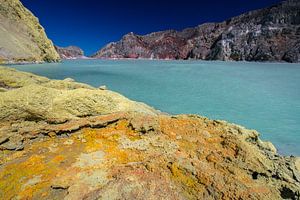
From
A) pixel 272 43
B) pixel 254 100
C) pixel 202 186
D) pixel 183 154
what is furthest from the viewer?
pixel 272 43

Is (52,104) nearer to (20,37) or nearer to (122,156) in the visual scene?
(122,156)

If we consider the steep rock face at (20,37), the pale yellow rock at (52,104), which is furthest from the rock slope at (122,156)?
the steep rock face at (20,37)

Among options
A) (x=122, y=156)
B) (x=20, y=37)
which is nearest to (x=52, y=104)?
(x=122, y=156)

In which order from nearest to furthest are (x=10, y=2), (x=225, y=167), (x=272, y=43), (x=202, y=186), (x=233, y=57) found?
1. (x=202, y=186)
2. (x=225, y=167)
3. (x=10, y=2)
4. (x=272, y=43)
5. (x=233, y=57)

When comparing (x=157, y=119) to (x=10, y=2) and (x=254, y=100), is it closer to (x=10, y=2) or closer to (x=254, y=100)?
(x=254, y=100)

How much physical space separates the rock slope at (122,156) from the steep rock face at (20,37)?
6266cm

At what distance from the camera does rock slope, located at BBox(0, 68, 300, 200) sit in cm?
278

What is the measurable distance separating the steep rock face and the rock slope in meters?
62.7

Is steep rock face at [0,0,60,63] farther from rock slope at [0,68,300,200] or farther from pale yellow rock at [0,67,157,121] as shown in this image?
rock slope at [0,68,300,200]

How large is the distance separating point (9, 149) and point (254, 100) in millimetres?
19856

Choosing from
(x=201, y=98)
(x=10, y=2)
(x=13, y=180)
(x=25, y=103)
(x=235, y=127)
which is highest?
(x=10, y=2)

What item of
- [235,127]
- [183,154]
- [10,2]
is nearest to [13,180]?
[183,154]

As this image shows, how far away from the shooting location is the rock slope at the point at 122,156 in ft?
9.13

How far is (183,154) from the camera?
3.48 metres
